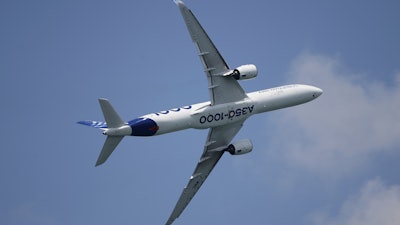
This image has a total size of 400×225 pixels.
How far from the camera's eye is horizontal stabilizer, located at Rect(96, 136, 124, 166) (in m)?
78.9

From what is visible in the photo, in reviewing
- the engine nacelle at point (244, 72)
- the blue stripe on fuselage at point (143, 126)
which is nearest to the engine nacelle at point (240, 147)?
the engine nacelle at point (244, 72)

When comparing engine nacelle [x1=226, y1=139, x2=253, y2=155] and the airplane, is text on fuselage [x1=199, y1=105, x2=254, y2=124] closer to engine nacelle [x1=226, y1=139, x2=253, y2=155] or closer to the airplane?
the airplane

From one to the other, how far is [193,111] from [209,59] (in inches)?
219

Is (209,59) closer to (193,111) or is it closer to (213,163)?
(193,111)

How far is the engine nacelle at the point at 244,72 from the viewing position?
81938 millimetres

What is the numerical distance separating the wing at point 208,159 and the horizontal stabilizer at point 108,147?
12.7 metres

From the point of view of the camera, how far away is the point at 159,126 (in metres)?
80.2

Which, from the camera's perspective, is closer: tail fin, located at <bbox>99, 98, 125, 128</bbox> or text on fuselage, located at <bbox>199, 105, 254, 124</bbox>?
tail fin, located at <bbox>99, 98, 125, 128</bbox>

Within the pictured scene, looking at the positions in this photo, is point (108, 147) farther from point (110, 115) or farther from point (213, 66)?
point (213, 66)

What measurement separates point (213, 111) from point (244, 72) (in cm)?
506

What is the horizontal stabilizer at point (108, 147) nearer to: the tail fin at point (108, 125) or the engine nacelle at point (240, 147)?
the tail fin at point (108, 125)

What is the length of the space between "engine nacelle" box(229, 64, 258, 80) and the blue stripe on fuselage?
374 inches

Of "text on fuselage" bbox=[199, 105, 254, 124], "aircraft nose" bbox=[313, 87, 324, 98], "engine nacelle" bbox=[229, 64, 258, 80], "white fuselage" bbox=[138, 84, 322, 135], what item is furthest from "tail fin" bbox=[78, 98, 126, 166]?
"aircraft nose" bbox=[313, 87, 324, 98]

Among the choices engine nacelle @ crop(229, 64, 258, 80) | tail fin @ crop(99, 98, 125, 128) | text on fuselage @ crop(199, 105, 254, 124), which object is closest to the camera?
tail fin @ crop(99, 98, 125, 128)
